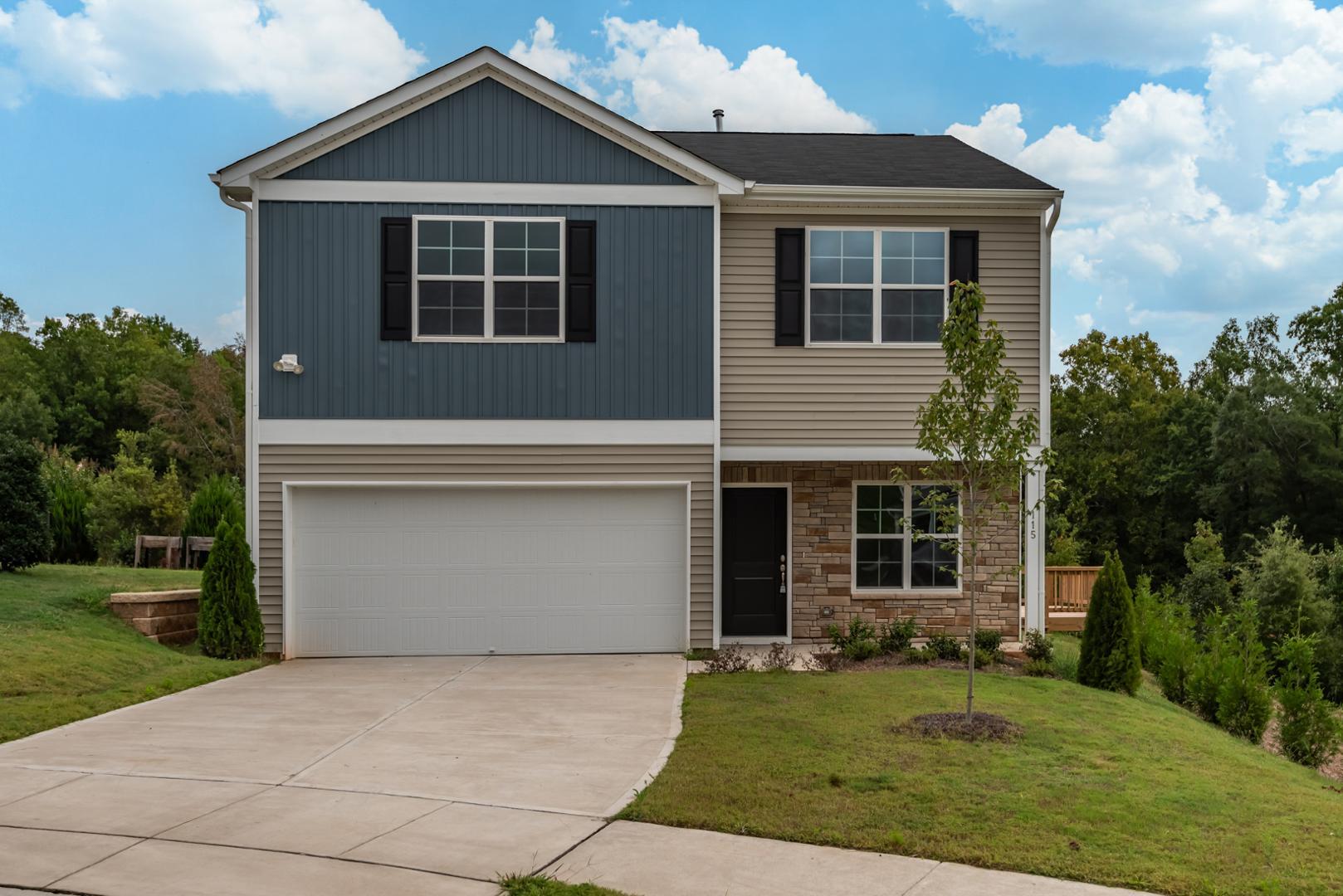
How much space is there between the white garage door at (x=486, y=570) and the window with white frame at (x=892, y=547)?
2523mm

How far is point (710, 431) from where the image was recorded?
13.6m

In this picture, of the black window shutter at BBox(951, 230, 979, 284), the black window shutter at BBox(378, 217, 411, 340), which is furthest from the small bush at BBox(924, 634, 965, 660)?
the black window shutter at BBox(378, 217, 411, 340)

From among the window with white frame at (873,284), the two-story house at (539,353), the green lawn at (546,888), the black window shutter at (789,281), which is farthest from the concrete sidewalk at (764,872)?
the window with white frame at (873,284)

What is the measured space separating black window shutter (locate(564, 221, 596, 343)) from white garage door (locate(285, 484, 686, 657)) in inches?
76.2

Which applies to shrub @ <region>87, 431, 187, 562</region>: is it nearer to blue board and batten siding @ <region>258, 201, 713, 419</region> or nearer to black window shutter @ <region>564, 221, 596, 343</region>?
blue board and batten siding @ <region>258, 201, 713, 419</region>

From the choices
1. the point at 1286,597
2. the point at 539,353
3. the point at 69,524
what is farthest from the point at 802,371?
the point at 69,524

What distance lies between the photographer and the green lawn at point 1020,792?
630 cm

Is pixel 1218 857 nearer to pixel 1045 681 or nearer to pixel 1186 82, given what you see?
pixel 1045 681

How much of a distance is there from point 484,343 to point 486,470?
4.99 feet

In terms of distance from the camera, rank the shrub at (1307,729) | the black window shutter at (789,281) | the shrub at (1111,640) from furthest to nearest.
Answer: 1. the black window shutter at (789,281)
2. the shrub at (1111,640)
3. the shrub at (1307,729)

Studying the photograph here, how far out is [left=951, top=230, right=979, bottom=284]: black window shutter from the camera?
14234mm

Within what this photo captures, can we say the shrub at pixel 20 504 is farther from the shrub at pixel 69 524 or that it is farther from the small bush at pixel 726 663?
the small bush at pixel 726 663

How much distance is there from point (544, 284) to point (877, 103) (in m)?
13.2

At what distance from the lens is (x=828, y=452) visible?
14.2 metres
